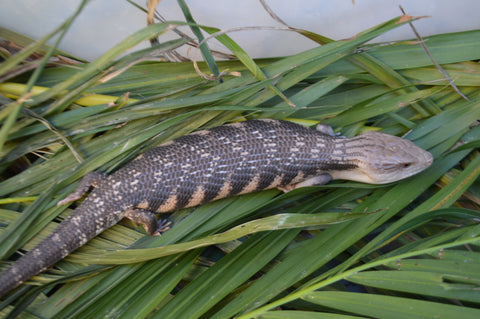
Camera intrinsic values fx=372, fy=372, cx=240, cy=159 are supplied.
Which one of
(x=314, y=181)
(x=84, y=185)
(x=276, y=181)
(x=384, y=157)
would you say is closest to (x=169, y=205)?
(x=84, y=185)

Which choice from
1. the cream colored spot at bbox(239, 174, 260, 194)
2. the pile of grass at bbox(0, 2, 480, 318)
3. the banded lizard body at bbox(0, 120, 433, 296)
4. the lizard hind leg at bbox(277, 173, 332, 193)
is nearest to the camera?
the pile of grass at bbox(0, 2, 480, 318)

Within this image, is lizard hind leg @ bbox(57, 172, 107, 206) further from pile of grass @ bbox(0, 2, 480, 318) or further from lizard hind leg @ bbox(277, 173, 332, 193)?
lizard hind leg @ bbox(277, 173, 332, 193)

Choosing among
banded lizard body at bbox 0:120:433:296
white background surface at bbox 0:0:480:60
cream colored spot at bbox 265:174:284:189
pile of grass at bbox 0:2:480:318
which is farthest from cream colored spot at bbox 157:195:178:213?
white background surface at bbox 0:0:480:60

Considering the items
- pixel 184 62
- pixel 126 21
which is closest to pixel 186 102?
pixel 184 62

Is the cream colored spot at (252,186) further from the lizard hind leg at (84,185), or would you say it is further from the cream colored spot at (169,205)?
the lizard hind leg at (84,185)

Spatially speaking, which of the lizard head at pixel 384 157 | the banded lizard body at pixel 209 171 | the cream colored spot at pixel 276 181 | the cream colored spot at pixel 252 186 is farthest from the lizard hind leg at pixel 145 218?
the lizard head at pixel 384 157

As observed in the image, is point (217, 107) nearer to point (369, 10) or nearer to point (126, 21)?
point (126, 21)
